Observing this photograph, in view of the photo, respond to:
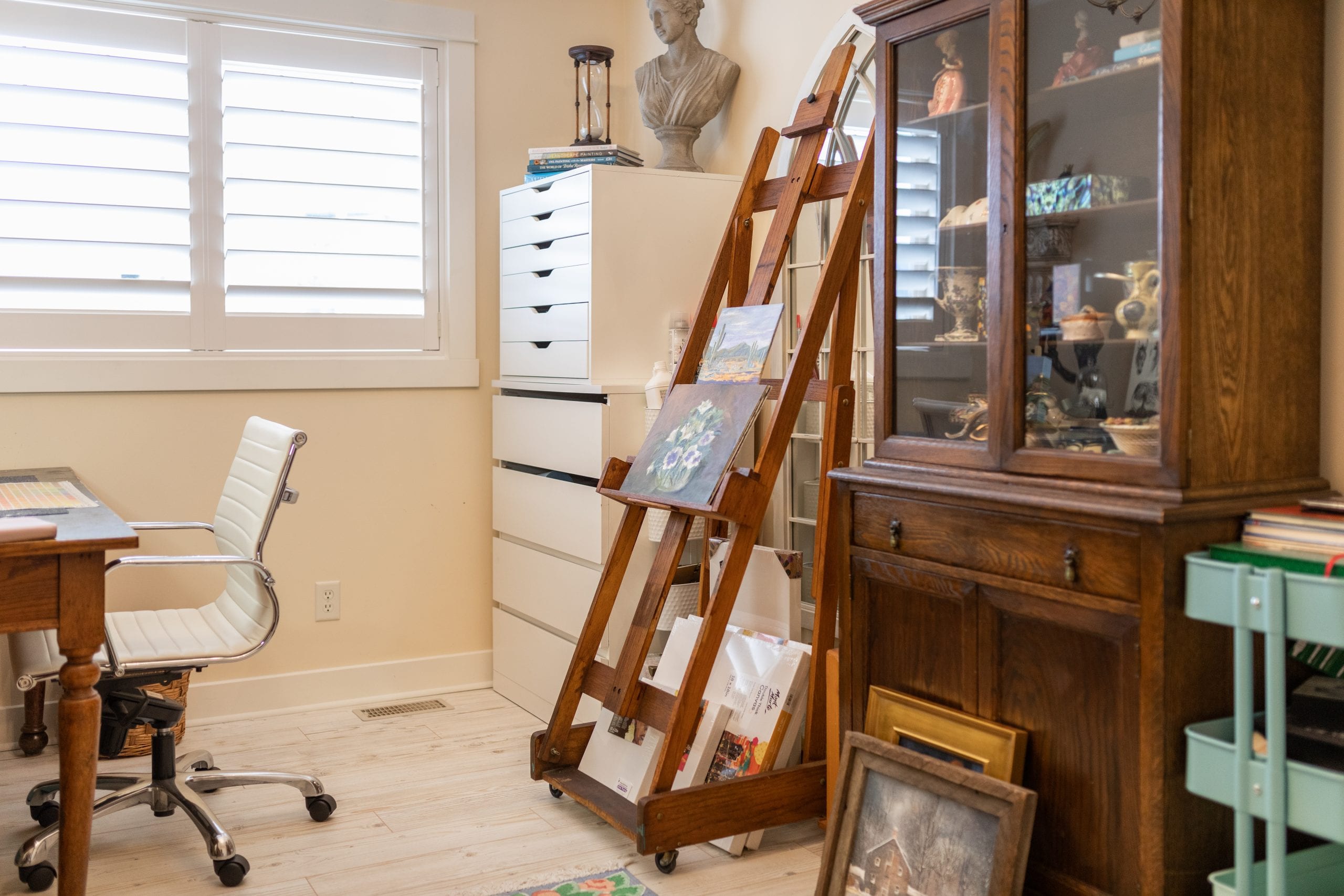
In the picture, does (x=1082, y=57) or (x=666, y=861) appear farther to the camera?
(x=666, y=861)

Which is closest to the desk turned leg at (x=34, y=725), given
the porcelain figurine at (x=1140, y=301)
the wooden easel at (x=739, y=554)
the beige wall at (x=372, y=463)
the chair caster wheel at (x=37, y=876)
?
the beige wall at (x=372, y=463)

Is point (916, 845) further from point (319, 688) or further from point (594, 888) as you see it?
point (319, 688)

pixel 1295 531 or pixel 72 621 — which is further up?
pixel 1295 531

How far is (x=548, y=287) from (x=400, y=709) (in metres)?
1.39

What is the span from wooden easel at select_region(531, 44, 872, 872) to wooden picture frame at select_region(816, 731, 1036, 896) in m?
0.36

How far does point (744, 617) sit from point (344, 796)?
1070 mm

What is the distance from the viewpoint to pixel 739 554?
95.5 inches

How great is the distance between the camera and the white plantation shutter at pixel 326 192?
Answer: 3428 millimetres

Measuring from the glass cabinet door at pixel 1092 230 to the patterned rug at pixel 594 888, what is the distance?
117cm

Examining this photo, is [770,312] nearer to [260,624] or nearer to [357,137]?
[260,624]

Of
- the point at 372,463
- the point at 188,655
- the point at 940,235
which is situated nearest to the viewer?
the point at 940,235

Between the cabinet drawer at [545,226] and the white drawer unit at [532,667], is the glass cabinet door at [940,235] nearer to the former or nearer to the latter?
the cabinet drawer at [545,226]

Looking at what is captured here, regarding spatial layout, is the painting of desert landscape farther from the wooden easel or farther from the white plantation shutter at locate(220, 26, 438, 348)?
the white plantation shutter at locate(220, 26, 438, 348)

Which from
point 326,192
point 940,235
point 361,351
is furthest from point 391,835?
point 326,192
